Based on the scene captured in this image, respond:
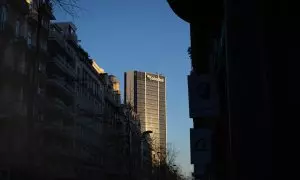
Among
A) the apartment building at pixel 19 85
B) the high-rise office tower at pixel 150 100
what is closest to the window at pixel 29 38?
the apartment building at pixel 19 85

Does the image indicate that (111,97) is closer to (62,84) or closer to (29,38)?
(62,84)

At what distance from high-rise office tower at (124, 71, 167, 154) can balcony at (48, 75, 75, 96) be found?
195ft

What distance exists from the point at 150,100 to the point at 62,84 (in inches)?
3391

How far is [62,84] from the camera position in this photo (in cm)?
6088

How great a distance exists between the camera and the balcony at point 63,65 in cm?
5936

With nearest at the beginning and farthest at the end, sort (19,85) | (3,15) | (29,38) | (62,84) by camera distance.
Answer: (3,15) → (19,85) → (29,38) → (62,84)

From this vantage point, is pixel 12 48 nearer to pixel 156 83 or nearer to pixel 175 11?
pixel 175 11

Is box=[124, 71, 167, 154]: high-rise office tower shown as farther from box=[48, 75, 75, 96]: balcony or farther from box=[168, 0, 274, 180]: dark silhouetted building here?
box=[168, 0, 274, 180]: dark silhouetted building

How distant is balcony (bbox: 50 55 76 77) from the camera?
59362 mm

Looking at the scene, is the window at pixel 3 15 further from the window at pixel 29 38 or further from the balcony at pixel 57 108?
the balcony at pixel 57 108

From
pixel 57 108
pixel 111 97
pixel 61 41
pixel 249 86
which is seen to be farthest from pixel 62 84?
pixel 249 86

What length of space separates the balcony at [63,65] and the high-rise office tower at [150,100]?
58.7 m

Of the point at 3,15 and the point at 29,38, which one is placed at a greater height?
the point at 3,15

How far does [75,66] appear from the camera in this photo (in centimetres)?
6981
